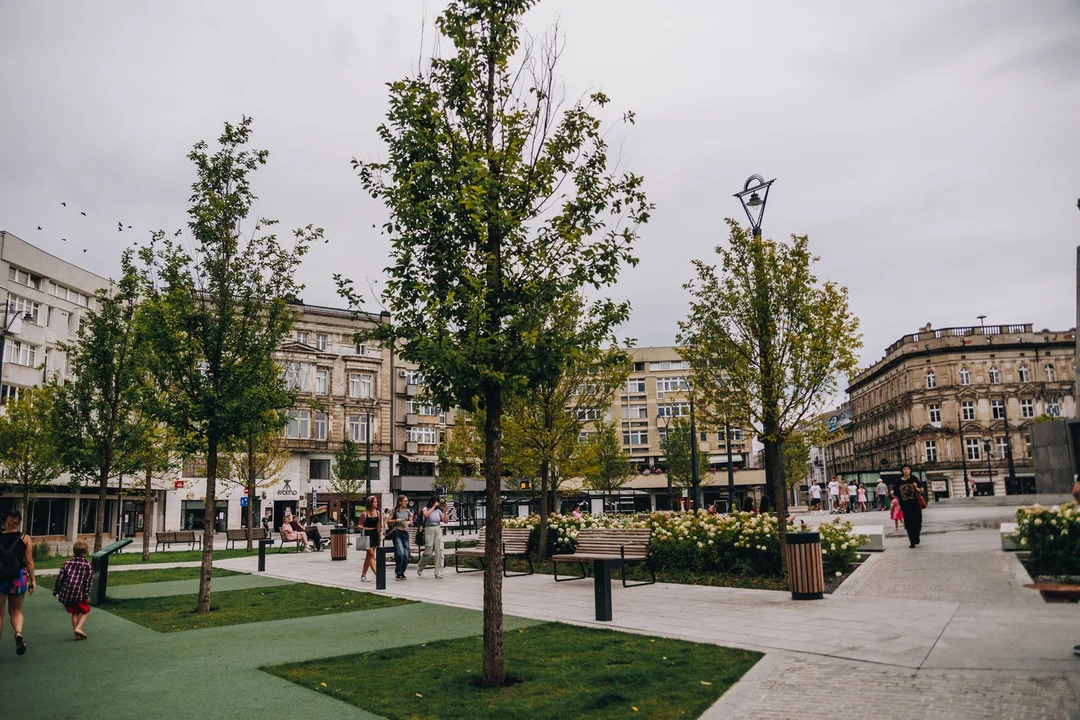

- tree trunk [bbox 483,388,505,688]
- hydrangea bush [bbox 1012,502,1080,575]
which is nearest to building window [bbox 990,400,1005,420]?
hydrangea bush [bbox 1012,502,1080,575]

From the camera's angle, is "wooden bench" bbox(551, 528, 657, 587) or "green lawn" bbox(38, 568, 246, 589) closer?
"wooden bench" bbox(551, 528, 657, 587)

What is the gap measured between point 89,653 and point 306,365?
5082 cm

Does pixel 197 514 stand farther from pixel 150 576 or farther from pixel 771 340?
pixel 771 340

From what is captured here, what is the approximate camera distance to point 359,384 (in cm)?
6250

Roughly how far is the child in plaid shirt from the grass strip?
1015 millimetres

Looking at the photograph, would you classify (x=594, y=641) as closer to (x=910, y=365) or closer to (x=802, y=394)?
(x=802, y=394)

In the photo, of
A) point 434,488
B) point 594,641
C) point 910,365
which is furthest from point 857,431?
point 594,641

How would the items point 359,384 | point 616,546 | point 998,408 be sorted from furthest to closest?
1. point 998,408
2. point 359,384
3. point 616,546

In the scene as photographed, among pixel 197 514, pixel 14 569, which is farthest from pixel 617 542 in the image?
pixel 197 514

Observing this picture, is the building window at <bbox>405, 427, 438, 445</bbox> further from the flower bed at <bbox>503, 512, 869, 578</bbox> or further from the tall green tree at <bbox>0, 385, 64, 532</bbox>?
the flower bed at <bbox>503, 512, 869, 578</bbox>

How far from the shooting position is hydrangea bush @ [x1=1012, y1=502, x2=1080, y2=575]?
12773mm

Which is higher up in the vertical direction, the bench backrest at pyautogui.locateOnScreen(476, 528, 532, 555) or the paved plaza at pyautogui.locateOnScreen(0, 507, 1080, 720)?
the bench backrest at pyautogui.locateOnScreen(476, 528, 532, 555)

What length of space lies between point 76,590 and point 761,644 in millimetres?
8599

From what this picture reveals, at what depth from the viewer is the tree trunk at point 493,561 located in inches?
282
